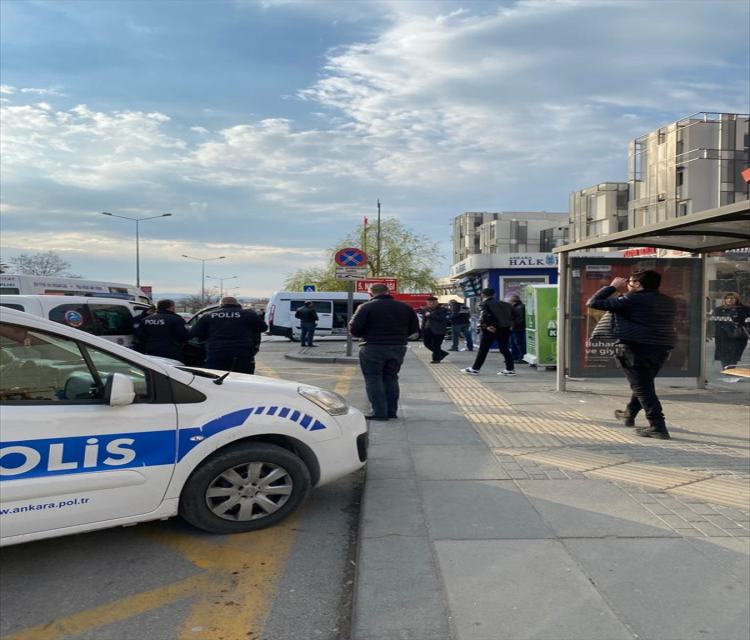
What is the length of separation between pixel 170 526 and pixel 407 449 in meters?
2.41

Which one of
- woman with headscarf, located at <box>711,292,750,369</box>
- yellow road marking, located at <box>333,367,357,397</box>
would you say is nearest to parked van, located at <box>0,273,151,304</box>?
yellow road marking, located at <box>333,367,357,397</box>

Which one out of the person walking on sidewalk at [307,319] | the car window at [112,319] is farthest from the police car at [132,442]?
the person walking on sidewalk at [307,319]

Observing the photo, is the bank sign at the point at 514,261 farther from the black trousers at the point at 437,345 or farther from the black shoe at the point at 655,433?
the black shoe at the point at 655,433

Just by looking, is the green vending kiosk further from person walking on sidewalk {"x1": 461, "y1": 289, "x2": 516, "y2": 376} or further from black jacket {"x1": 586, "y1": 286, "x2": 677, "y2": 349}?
black jacket {"x1": 586, "y1": 286, "x2": 677, "y2": 349}

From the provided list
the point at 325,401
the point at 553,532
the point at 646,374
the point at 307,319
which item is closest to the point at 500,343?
the point at 646,374

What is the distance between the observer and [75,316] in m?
8.86

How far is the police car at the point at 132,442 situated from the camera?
10.4 ft

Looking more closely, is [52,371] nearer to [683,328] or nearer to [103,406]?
[103,406]

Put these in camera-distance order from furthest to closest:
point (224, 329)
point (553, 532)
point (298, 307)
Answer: point (298, 307) < point (224, 329) < point (553, 532)

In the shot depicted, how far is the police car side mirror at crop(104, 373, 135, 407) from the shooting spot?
329cm

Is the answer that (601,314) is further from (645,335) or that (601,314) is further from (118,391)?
(118,391)

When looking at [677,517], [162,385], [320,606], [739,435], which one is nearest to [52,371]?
[162,385]

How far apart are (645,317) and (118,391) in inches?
193

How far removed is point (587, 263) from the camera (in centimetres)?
892
